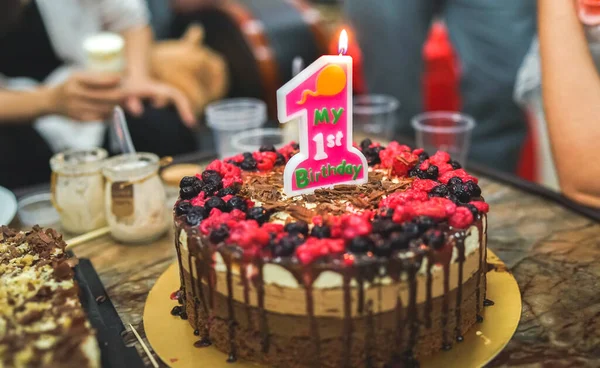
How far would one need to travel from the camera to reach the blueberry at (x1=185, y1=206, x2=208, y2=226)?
4.67 ft

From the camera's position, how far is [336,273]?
1220mm

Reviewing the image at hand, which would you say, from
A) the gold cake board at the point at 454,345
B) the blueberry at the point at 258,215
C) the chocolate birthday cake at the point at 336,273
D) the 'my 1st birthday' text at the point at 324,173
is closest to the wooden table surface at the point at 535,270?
the gold cake board at the point at 454,345

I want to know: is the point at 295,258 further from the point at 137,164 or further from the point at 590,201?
the point at 590,201

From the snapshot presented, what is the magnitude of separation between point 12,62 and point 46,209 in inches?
49.2

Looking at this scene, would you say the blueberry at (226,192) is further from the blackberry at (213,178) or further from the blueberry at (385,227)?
the blueberry at (385,227)

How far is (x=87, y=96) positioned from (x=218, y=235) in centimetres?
156

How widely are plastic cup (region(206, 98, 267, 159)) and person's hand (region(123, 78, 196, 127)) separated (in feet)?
0.77

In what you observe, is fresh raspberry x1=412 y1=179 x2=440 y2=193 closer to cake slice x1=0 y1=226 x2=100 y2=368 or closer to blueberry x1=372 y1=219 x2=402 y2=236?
blueberry x1=372 y1=219 x2=402 y2=236

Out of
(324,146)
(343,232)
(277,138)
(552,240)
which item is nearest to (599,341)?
(552,240)

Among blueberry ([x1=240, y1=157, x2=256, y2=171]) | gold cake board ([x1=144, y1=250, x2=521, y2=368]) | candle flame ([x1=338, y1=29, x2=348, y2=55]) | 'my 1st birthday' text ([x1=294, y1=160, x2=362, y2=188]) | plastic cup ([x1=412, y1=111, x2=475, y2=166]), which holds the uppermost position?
candle flame ([x1=338, y1=29, x2=348, y2=55])

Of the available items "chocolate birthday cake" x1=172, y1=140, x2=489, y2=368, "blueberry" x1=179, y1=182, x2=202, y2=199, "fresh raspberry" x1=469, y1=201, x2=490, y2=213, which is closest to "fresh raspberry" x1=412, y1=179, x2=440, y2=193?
"chocolate birthday cake" x1=172, y1=140, x2=489, y2=368

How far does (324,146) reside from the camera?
1.54 metres

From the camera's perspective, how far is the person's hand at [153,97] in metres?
2.87

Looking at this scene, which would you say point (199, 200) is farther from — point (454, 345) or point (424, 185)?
point (454, 345)
